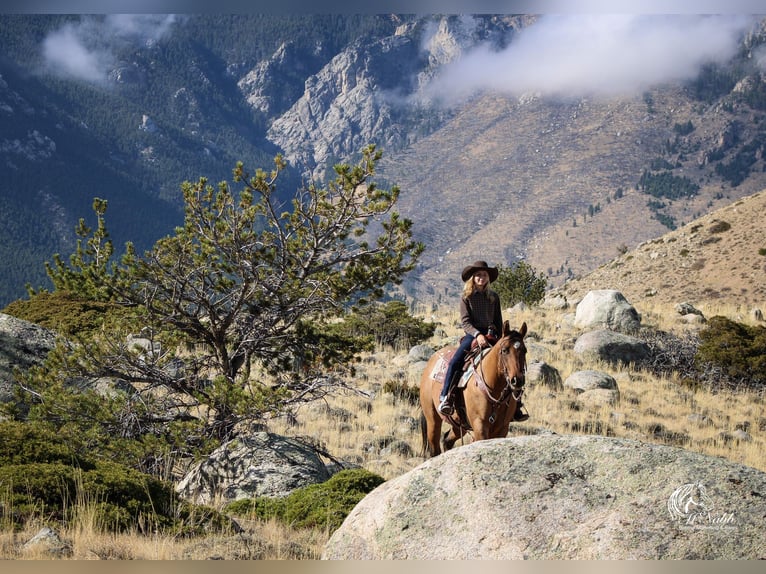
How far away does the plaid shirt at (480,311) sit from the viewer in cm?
975

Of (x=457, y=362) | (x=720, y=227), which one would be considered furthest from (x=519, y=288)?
(x=457, y=362)

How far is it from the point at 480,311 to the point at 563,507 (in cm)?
473

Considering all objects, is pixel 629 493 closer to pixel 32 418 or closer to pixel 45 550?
pixel 45 550

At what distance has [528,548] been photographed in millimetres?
5074

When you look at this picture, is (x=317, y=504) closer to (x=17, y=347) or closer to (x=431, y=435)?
(x=431, y=435)

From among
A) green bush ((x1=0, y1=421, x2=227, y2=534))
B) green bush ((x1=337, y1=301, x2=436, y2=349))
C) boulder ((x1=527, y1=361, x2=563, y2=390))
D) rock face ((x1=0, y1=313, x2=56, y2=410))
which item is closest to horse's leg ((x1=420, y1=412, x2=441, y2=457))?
green bush ((x1=0, y1=421, x2=227, y2=534))

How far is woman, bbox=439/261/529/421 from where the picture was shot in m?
9.65

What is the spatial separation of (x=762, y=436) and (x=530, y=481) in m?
12.8

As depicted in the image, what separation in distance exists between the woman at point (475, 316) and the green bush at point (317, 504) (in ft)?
5.42

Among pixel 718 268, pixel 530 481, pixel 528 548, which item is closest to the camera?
pixel 528 548

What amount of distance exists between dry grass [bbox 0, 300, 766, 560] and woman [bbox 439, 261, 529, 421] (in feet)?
7.47

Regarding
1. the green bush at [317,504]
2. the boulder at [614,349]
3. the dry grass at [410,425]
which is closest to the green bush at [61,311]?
the dry grass at [410,425]

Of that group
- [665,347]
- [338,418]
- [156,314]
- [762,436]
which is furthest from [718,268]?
[156,314]

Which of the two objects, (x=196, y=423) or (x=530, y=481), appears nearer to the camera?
(x=530, y=481)
